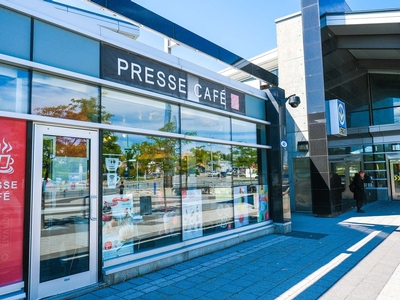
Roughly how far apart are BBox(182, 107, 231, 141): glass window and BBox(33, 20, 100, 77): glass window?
2311 millimetres

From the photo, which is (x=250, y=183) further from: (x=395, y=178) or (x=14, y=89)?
(x=395, y=178)

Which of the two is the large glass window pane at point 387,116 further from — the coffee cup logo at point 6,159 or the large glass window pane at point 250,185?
the coffee cup logo at point 6,159

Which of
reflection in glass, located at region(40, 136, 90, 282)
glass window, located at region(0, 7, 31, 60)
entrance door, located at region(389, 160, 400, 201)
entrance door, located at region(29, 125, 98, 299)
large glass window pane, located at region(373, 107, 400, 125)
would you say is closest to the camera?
glass window, located at region(0, 7, 31, 60)

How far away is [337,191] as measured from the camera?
1245 cm

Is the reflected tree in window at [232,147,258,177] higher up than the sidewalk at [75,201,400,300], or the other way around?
the reflected tree in window at [232,147,258,177]

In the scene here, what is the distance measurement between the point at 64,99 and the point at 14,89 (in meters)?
0.70

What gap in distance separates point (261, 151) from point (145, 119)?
438 cm

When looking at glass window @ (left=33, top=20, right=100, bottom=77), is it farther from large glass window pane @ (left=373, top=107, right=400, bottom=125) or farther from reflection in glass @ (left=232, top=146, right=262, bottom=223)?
large glass window pane @ (left=373, top=107, right=400, bottom=125)

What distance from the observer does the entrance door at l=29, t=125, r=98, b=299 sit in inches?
168

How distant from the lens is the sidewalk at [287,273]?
→ 4.55 metres

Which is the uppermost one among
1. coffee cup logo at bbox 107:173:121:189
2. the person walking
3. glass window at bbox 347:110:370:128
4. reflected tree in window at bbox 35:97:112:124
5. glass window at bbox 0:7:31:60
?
glass window at bbox 347:110:370:128

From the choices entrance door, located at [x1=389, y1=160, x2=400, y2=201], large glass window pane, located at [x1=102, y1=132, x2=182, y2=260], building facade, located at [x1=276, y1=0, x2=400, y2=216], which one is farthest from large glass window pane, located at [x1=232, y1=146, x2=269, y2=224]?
entrance door, located at [x1=389, y1=160, x2=400, y2=201]

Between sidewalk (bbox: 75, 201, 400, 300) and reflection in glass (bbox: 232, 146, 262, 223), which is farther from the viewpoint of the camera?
reflection in glass (bbox: 232, 146, 262, 223)

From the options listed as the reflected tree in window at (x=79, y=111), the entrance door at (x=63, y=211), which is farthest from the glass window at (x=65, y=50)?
the entrance door at (x=63, y=211)
